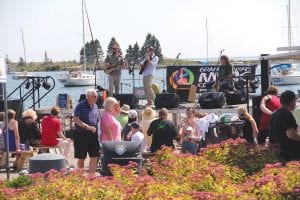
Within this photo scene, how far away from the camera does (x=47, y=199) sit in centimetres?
630

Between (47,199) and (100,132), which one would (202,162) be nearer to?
(47,199)

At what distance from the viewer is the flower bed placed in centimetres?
587

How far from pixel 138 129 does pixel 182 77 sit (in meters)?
11.1

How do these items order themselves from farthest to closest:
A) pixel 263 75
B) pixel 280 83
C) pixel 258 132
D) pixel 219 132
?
pixel 280 83
pixel 263 75
pixel 219 132
pixel 258 132

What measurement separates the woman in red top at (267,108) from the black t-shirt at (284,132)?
9.45 ft

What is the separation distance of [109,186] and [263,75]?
9149 mm

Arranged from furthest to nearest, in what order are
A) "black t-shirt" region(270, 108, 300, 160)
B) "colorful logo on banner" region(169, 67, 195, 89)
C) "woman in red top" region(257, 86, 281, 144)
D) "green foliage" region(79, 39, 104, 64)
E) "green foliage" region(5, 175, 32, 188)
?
"green foliage" region(79, 39, 104, 64)
"colorful logo on banner" region(169, 67, 195, 89)
"woman in red top" region(257, 86, 281, 144)
"black t-shirt" region(270, 108, 300, 160)
"green foliage" region(5, 175, 32, 188)

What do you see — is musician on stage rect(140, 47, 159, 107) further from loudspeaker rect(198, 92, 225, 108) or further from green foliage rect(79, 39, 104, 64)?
green foliage rect(79, 39, 104, 64)

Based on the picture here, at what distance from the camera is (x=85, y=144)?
1057cm

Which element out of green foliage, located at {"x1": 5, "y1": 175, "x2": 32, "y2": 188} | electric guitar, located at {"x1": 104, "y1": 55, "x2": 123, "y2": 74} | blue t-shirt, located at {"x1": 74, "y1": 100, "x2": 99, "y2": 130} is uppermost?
electric guitar, located at {"x1": 104, "y1": 55, "x2": 123, "y2": 74}

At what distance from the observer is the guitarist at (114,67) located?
18.4 meters

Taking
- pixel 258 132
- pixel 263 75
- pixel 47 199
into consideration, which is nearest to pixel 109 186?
pixel 47 199

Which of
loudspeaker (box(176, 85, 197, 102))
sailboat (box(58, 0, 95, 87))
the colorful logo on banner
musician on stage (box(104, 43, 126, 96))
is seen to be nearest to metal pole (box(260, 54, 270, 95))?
musician on stage (box(104, 43, 126, 96))

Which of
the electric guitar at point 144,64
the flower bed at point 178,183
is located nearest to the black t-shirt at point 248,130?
the flower bed at point 178,183
